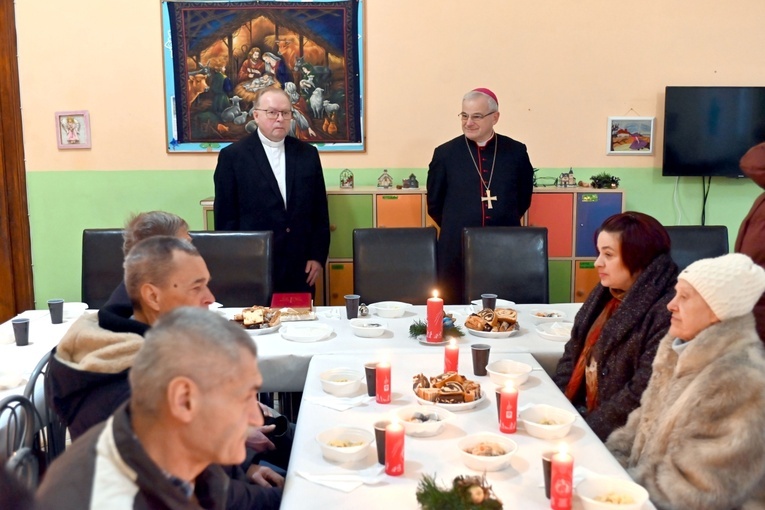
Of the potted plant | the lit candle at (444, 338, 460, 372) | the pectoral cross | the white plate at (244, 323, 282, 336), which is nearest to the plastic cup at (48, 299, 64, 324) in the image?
the white plate at (244, 323, 282, 336)

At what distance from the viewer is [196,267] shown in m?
2.08

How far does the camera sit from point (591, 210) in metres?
5.00

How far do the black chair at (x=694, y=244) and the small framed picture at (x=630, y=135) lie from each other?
A: 5.13 ft

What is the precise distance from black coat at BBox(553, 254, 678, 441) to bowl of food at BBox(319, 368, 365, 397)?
787mm

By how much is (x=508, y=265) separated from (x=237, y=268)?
1.43 meters

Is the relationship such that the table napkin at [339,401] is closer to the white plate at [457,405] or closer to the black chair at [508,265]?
the white plate at [457,405]

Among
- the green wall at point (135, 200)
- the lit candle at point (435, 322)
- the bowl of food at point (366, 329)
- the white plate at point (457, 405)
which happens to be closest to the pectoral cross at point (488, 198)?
the green wall at point (135, 200)

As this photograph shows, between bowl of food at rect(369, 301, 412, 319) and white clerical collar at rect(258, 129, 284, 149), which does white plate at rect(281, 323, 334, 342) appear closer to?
bowl of food at rect(369, 301, 412, 319)

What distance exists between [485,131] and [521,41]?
112cm

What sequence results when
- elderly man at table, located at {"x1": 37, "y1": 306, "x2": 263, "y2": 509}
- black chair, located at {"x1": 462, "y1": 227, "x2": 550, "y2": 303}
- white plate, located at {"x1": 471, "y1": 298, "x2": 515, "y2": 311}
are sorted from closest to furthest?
elderly man at table, located at {"x1": 37, "y1": 306, "x2": 263, "y2": 509} < white plate, located at {"x1": 471, "y1": 298, "x2": 515, "y2": 311} < black chair, located at {"x1": 462, "y1": 227, "x2": 550, "y2": 303}

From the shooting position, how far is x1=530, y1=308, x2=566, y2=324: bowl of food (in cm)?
327

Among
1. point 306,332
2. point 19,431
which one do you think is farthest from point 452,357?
point 19,431

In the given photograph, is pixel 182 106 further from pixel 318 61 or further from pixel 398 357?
pixel 398 357

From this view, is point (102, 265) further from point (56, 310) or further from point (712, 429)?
point (712, 429)
